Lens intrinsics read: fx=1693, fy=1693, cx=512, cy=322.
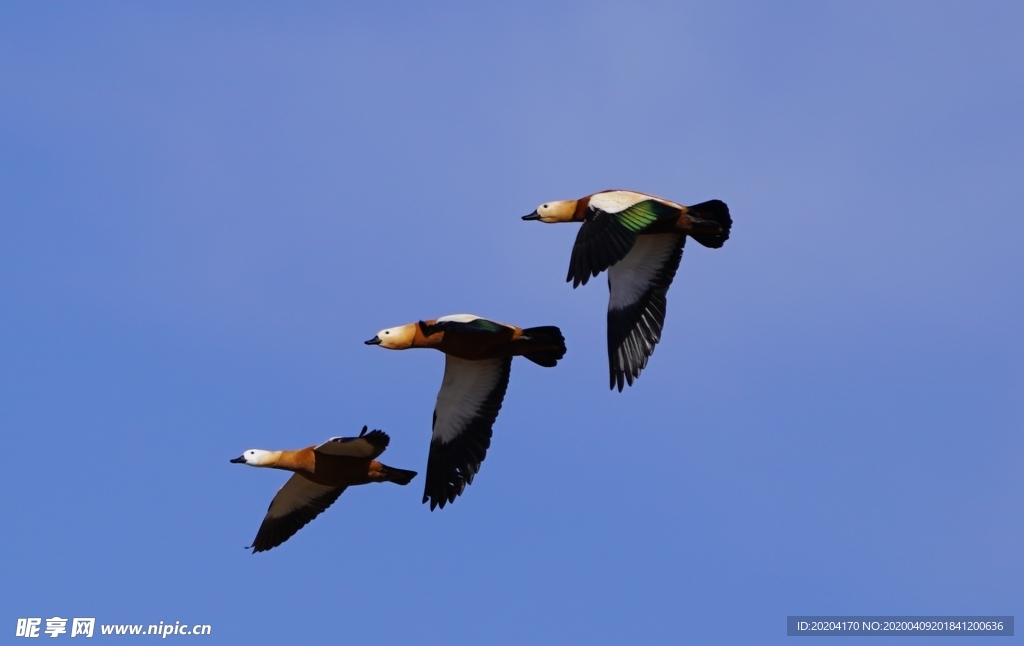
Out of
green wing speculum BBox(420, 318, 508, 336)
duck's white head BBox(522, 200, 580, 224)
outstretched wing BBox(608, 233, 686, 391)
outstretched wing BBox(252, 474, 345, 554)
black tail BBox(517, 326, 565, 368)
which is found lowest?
outstretched wing BBox(252, 474, 345, 554)

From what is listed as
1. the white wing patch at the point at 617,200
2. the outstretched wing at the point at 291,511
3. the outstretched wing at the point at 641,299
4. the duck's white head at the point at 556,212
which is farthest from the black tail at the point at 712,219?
the outstretched wing at the point at 291,511

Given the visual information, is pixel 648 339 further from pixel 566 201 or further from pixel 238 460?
pixel 238 460

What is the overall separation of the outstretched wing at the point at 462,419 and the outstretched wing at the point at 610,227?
8.44 ft

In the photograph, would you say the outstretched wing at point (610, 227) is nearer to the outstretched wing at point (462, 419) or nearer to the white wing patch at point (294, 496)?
the outstretched wing at point (462, 419)

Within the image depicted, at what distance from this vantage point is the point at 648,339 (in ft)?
75.9

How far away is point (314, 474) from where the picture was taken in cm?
2297

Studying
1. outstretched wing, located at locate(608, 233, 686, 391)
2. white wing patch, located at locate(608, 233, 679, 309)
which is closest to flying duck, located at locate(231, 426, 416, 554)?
outstretched wing, located at locate(608, 233, 686, 391)

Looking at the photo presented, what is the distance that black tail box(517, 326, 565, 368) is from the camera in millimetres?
21797

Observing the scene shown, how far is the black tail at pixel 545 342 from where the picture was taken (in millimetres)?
21797

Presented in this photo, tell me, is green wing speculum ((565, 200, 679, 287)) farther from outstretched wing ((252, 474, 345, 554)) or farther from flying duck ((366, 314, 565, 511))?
outstretched wing ((252, 474, 345, 554))

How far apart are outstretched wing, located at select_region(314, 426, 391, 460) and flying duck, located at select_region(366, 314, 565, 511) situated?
3.49ft

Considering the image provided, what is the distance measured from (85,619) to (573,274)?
9796mm

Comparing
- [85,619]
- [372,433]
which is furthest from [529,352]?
[85,619]

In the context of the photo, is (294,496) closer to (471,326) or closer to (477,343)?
(477,343)
